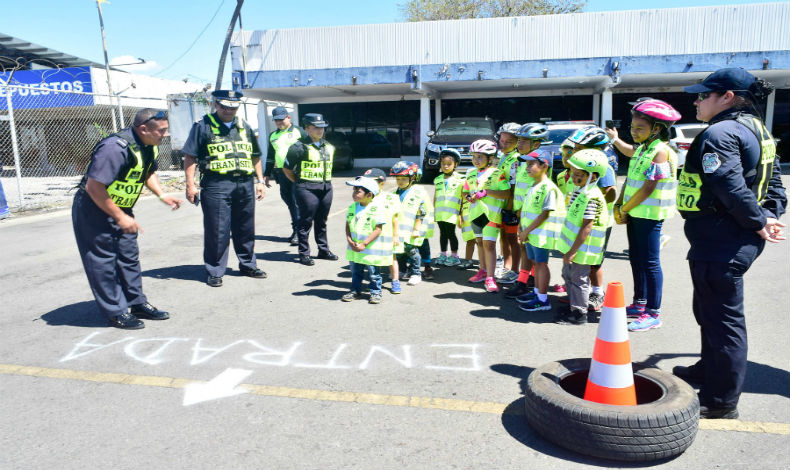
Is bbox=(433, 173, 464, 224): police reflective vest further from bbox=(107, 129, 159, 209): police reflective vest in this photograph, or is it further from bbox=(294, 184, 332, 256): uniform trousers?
bbox=(107, 129, 159, 209): police reflective vest

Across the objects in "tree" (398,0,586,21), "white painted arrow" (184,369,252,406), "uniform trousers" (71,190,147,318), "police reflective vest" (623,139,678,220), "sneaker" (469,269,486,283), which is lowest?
"white painted arrow" (184,369,252,406)

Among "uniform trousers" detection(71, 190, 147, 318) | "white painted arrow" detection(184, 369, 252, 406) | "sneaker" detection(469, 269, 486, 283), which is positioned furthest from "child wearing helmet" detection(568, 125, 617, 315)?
"uniform trousers" detection(71, 190, 147, 318)

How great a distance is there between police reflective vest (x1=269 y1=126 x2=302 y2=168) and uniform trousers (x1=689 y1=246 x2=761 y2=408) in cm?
598

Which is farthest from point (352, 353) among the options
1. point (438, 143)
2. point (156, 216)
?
point (438, 143)

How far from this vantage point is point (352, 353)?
424cm

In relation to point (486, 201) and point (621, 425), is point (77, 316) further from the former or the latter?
point (621, 425)

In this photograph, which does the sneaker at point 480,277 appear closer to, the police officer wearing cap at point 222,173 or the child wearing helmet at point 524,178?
the child wearing helmet at point 524,178

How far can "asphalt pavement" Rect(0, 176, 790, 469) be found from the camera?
9.57 feet

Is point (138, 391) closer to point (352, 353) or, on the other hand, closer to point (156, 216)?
point (352, 353)

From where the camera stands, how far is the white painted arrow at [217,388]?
3551 mm

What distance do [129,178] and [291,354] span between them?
82.6 inches

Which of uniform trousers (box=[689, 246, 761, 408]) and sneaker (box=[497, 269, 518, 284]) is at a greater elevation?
uniform trousers (box=[689, 246, 761, 408])

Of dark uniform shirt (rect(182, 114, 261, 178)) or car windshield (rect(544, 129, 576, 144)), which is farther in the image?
car windshield (rect(544, 129, 576, 144))

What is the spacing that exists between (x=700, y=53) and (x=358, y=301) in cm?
1826
